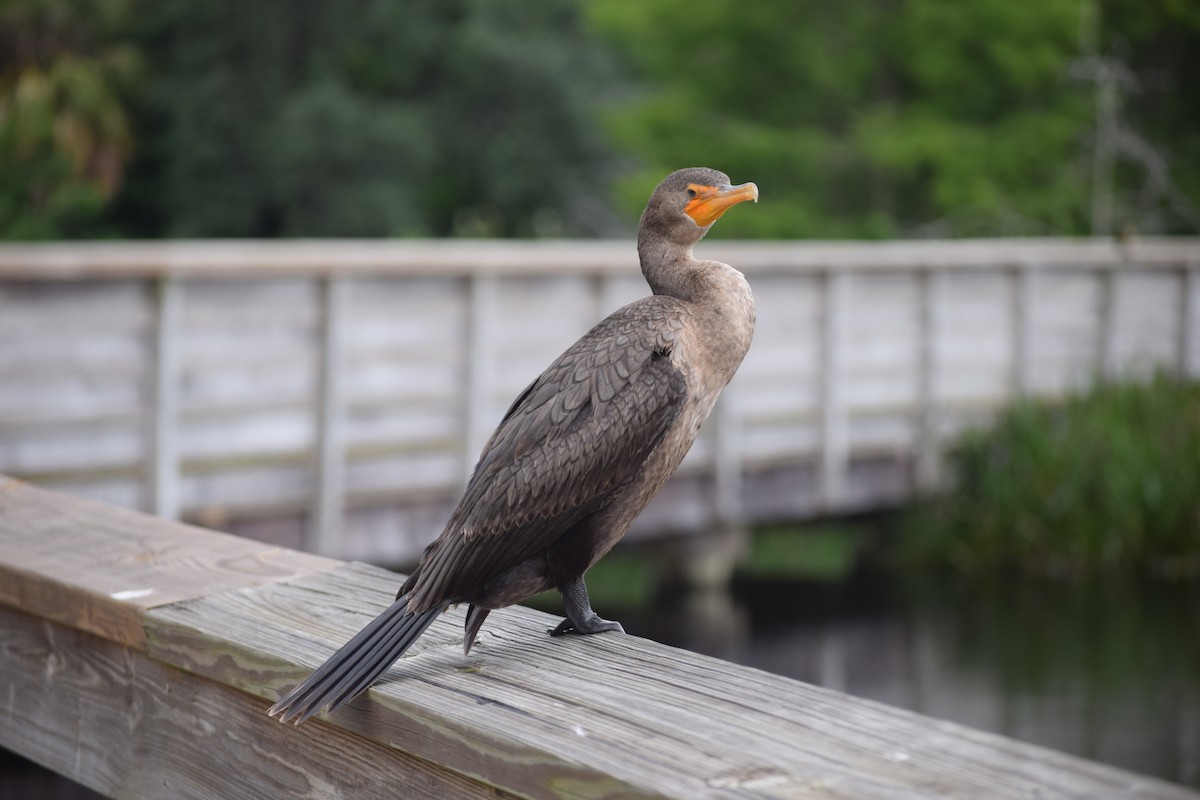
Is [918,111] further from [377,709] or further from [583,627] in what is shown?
[377,709]

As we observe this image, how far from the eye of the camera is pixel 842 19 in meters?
22.6

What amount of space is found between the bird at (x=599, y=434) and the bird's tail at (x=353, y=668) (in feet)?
0.13

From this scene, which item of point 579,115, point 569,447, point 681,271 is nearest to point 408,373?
point 681,271

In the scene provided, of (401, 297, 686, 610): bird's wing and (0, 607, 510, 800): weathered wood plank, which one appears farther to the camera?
(401, 297, 686, 610): bird's wing

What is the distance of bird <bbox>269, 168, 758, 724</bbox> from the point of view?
199 cm

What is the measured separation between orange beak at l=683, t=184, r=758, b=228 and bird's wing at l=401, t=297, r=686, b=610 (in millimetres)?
156

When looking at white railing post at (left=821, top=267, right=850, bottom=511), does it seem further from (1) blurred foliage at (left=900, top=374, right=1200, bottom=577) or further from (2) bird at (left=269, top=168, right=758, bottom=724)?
(2) bird at (left=269, top=168, right=758, bottom=724)

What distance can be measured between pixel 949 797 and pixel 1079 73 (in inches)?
812

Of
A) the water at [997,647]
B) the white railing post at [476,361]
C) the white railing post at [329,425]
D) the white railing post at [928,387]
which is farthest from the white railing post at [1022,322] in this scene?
the white railing post at [329,425]

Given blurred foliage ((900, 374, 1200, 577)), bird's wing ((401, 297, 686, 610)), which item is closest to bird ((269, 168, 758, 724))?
bird's wing ((401, 297, 686, 610))

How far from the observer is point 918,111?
21672 millimetres

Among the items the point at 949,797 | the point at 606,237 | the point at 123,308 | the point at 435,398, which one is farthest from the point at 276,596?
the point at 606,237

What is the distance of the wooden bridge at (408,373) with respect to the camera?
7652mm

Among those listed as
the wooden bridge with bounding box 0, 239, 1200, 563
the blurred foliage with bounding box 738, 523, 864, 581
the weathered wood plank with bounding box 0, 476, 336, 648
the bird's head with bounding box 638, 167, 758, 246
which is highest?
the bird's head with bounding box 638, 167, 758, 246
